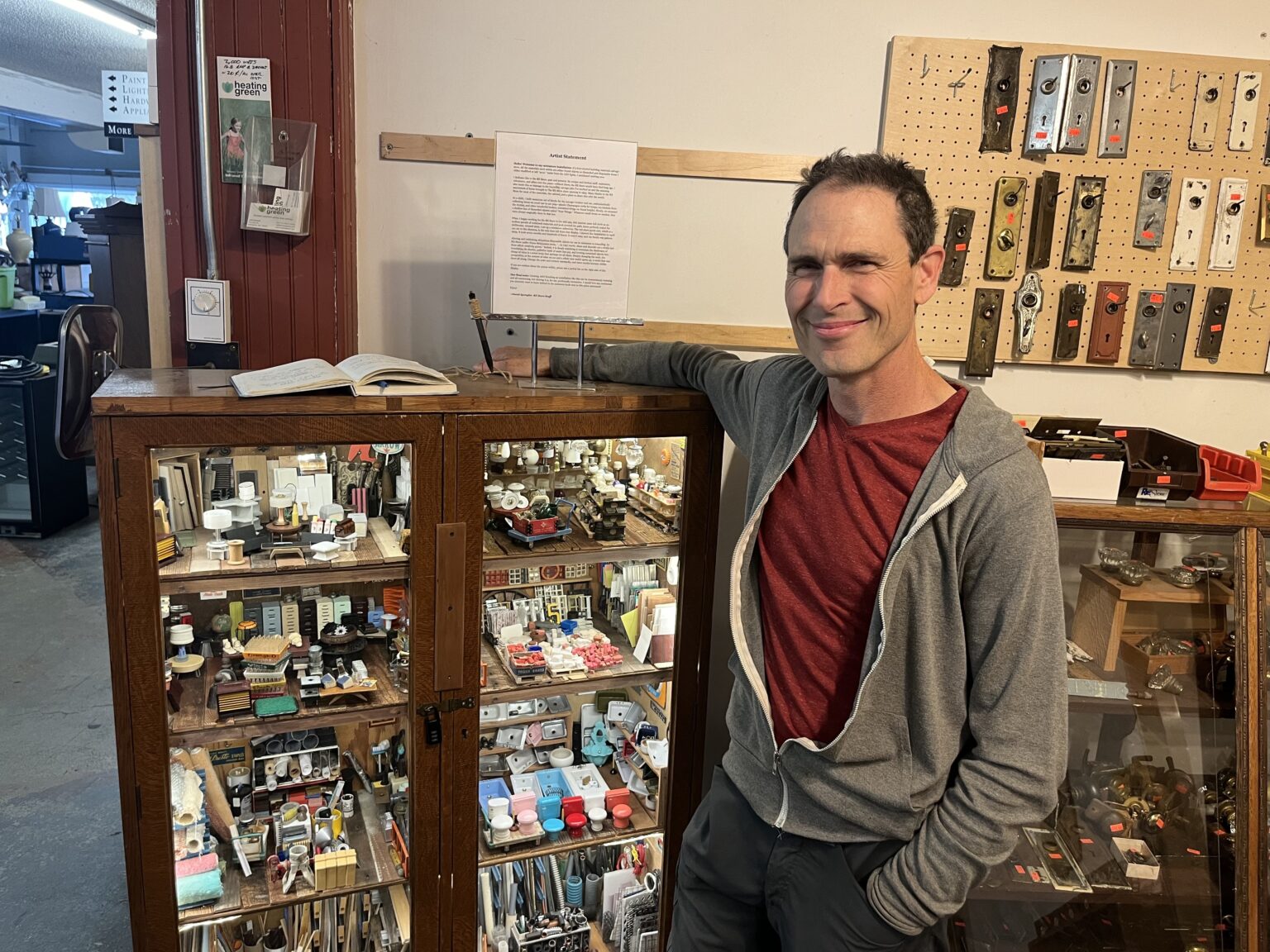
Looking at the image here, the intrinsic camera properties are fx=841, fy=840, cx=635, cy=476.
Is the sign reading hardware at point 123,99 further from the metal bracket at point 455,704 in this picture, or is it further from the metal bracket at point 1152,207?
the metal bracket at point 1152,207

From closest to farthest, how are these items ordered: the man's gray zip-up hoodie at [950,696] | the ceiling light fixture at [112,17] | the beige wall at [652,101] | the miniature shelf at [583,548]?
1. the man's gray zip-up hoodie at [950,696]
2. the miniature shelf at [583,548]
3. the beige wall at [652,101]
4. the ceiling light fixture at [112,17]

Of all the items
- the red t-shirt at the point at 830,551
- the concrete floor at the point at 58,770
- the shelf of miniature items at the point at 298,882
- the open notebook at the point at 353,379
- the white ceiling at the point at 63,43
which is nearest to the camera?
the red t-shirt at the point at 830,551

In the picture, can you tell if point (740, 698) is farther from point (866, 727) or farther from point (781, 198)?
point (781, 198)

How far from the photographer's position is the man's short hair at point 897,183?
1.43 meters

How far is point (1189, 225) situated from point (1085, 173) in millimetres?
378

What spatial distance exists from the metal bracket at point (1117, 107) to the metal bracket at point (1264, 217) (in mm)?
467

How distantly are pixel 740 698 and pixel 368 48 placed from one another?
193 cm

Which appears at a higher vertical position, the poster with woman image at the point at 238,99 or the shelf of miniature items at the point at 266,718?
the poster with woman image at the point at 238,99

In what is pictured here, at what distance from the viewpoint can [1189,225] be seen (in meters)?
2.59

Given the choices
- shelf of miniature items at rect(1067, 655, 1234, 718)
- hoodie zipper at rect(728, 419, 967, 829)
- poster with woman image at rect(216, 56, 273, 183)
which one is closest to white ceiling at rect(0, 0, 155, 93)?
poster with woman image at rect(216, 56, 273, 183)

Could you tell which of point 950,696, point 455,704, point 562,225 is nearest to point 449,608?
point 455,704

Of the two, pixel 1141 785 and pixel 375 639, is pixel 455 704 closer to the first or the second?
pixel 375 639

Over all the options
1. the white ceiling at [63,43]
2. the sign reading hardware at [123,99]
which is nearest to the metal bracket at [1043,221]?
the sign reading hardware at [123,99]

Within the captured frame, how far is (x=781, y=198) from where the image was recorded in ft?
8.32
